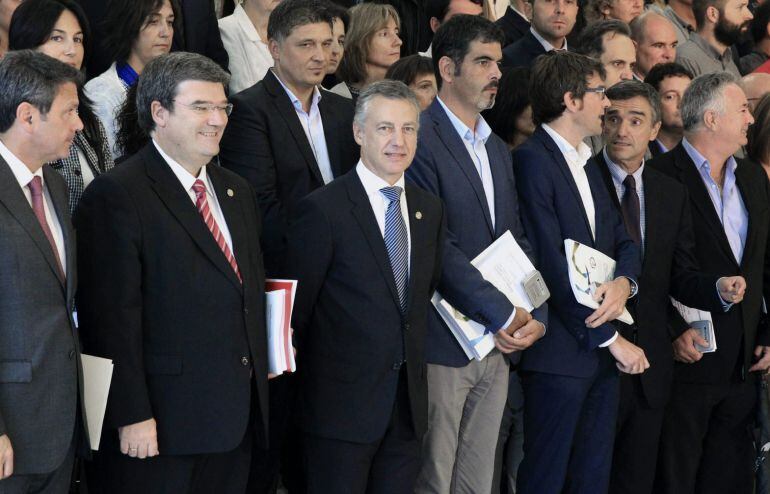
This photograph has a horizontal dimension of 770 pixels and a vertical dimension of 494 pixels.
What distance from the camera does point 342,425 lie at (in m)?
3.73

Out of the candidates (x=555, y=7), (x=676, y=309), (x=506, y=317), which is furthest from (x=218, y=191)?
(x=555, y=7)

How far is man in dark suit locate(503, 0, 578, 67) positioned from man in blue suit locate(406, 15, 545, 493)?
5.66ft

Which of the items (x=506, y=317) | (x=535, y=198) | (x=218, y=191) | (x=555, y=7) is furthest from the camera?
(x=555, y=7)

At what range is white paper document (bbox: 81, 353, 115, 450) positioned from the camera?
10.3 feet

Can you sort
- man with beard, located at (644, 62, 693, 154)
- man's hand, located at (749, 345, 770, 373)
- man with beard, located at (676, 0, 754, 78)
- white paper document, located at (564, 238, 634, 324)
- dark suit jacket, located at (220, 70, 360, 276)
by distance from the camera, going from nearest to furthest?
dark suit jacket, located at (220, 70, 360, 276) < white paper document, located at (564, 238, 634, 324) < man's hand, located at (749, 345, 770, 373) < man with beard, located at (644, 62, 693, 154) < man with beard, located at (676, 0, 754, 78)

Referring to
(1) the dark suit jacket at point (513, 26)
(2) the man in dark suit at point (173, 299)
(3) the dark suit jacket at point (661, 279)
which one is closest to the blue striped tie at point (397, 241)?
(2) the man in dark suit at point (173, 299)

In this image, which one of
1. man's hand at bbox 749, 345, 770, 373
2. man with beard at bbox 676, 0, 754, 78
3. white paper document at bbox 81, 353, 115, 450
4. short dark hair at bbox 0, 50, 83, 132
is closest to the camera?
short dark hair at bbox 0, 50, 83, 132

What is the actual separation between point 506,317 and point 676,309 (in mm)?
1307

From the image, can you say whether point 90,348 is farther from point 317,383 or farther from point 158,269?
point 317,383

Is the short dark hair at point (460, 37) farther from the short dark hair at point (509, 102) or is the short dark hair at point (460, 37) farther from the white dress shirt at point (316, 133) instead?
the white dress shirt at point (316, 133)

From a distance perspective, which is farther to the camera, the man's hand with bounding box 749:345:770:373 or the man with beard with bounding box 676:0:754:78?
the man with beard with bounding box 676:0:754:78

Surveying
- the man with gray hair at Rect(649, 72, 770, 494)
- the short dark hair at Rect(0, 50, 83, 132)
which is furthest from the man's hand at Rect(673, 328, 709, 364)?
the short dark hair at Rect(0, 50, 83, 132)

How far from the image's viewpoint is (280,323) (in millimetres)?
3525

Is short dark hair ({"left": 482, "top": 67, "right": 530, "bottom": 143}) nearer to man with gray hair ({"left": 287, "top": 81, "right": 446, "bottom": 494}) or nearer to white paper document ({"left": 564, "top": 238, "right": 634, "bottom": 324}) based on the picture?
white paper document ({"left": 564, "top": 238, "right": 634, "bottom": 324})
